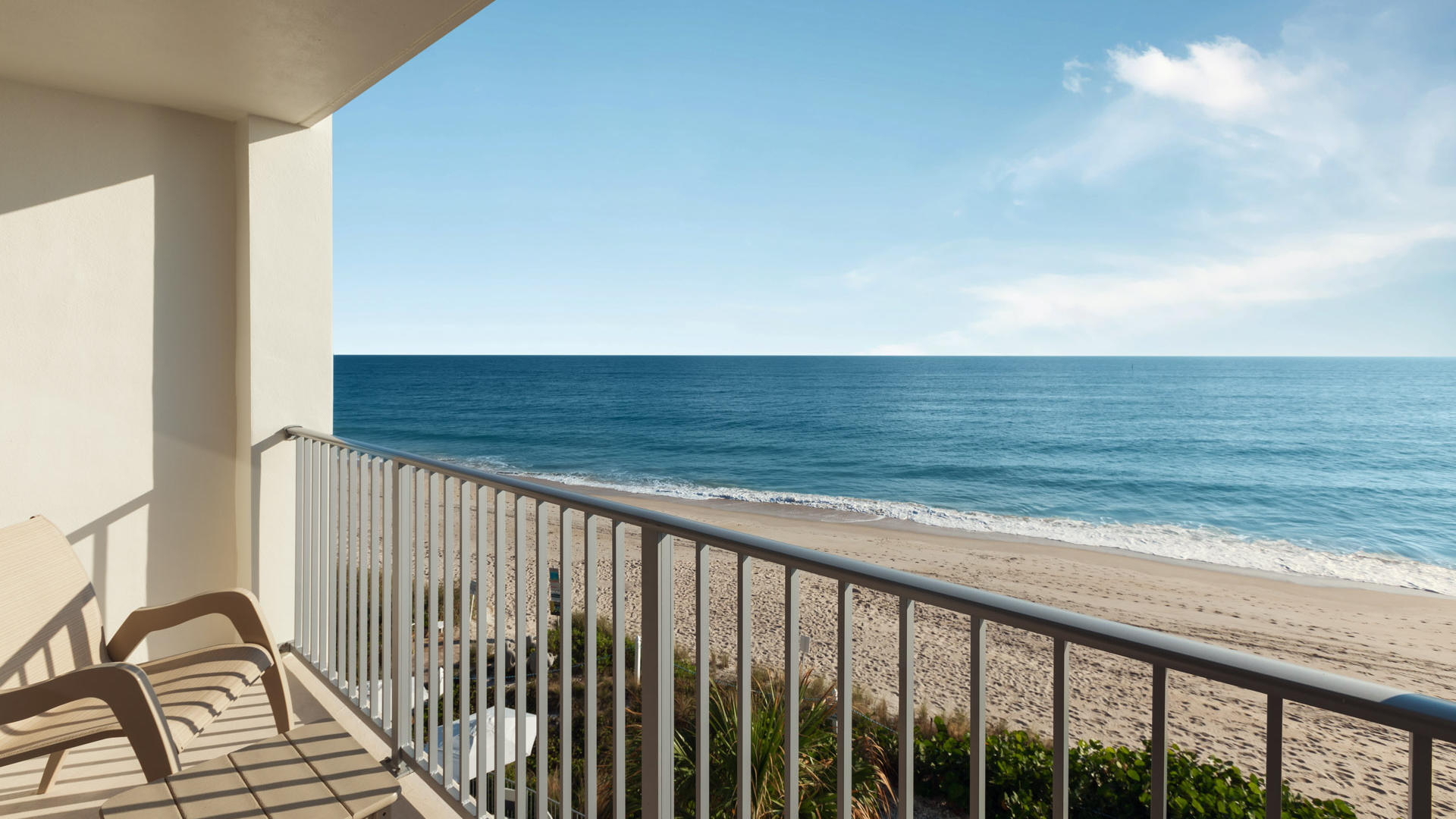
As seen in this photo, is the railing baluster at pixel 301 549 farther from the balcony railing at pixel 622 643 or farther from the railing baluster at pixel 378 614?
the railing baluster at pixel 378 614

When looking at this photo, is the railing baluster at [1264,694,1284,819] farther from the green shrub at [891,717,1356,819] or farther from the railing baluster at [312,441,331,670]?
the green shrub at [891,717,1356,819]

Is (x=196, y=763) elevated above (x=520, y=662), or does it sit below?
below

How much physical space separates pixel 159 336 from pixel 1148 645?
3.59m

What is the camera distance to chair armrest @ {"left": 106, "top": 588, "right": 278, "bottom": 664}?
213 cm

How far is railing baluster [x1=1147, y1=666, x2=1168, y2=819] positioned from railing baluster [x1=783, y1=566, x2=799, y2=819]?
49 cm

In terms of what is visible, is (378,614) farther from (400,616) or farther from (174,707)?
(174,707)

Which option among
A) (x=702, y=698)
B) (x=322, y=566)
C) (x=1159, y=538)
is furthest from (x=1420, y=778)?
(x=1159, y=538)

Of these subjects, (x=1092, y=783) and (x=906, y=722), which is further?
(x=1092, y=783)

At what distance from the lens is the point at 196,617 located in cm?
214

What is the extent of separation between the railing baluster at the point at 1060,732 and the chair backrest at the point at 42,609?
98.4 inches

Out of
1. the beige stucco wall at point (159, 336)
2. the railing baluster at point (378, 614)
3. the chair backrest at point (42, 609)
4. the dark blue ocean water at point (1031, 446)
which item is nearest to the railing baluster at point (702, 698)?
the railing baluster at point (378, 614)

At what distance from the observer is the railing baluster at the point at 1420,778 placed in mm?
559

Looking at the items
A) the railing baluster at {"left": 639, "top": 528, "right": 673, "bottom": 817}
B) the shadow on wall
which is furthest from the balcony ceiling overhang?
the railing baluster at {"left": 639, "top": 528, "right": 673, "bottom": 817}

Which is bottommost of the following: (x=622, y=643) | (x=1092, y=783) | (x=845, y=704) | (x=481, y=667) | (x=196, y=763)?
(x=1092, y=783)
